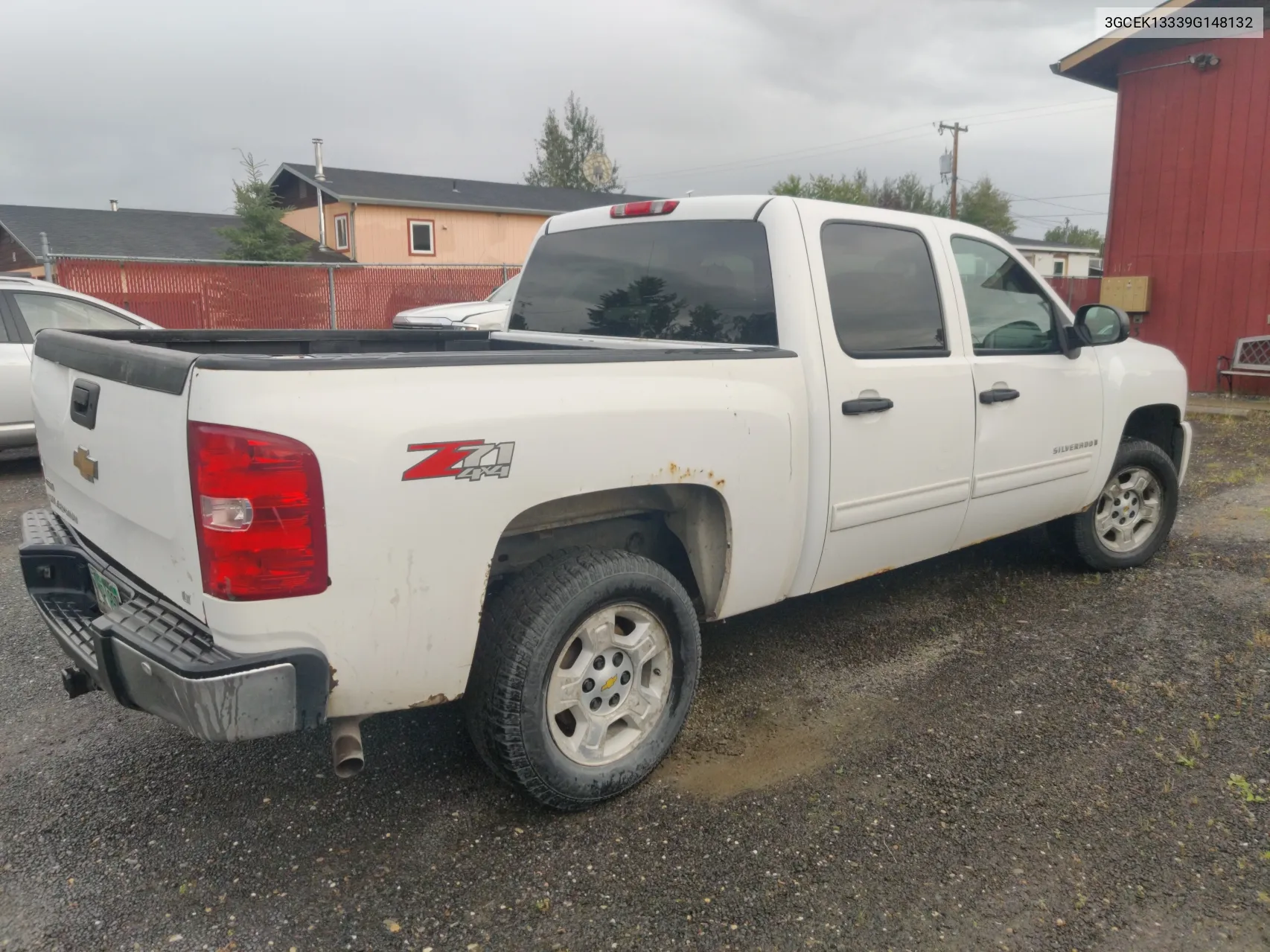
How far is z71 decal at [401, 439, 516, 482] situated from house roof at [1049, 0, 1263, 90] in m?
14.0

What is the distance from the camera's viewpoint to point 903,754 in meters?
3.22

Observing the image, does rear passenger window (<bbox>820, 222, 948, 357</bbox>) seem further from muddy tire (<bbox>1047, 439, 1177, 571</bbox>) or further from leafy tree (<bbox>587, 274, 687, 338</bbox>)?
muddy tire (<bbox>1047, 439, 1177, 571</bbox>)

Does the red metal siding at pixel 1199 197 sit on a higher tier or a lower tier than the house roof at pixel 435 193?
lower

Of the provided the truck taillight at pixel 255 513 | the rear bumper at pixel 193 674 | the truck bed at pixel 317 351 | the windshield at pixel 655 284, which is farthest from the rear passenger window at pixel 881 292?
the rear bumper at pixel 193 674

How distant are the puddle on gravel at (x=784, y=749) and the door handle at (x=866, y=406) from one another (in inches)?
44.5

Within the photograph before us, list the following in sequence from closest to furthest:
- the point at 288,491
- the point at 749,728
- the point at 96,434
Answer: the point at 288,491
the point at 96,434
the point at 749,728

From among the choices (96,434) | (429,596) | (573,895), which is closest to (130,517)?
(96,434)

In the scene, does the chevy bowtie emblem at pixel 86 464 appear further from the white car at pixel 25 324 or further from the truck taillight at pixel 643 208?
the white car at pixel 25 324

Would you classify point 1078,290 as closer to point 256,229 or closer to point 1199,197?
point 1199,197

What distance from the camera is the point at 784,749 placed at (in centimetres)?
328

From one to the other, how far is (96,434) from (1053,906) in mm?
2921

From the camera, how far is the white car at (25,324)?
768 cm

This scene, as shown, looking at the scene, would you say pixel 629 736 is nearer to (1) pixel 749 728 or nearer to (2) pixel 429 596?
(1) pixel 749 728

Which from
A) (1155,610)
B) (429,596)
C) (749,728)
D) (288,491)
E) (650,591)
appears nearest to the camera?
(288,491)
